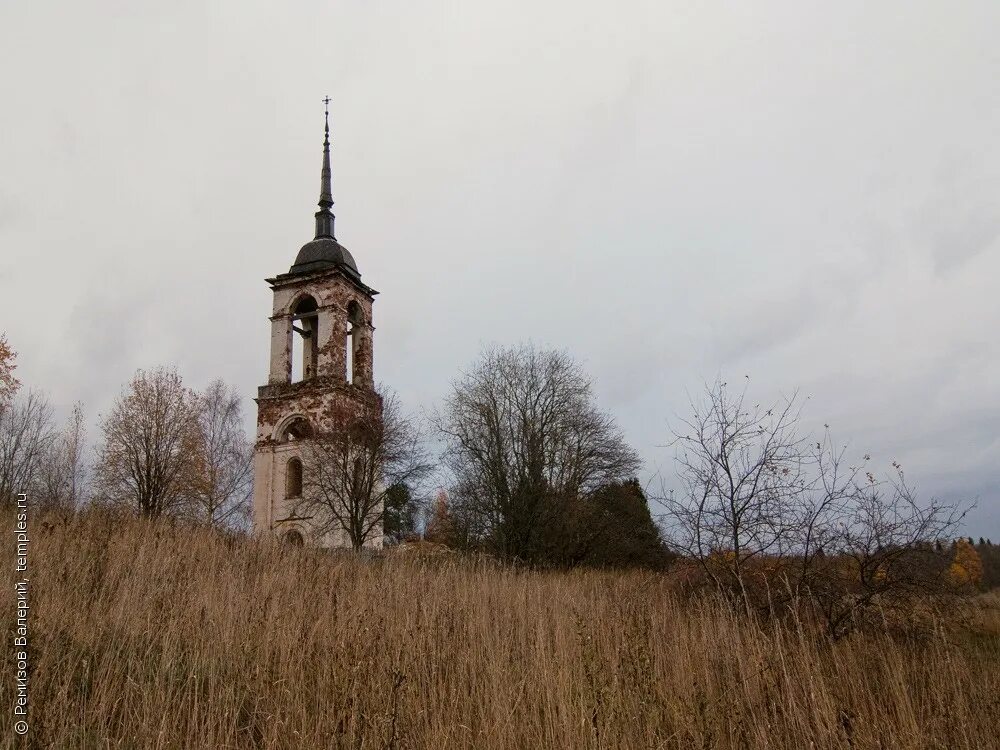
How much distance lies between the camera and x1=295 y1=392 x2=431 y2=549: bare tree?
19.2m

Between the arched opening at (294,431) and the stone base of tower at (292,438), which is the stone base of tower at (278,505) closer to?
the stone base of tower at (292,438)

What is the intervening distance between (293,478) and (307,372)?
4.23 metres

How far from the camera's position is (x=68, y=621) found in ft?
12.1

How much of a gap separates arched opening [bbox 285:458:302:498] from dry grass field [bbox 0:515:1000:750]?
1744 centimetres

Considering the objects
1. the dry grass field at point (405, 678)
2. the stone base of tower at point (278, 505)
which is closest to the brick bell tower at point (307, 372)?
the stone base of tower at point (278, 505)

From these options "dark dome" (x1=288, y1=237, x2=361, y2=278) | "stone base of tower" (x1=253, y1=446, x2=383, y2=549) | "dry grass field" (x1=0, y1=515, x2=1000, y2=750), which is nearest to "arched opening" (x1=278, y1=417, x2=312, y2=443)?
"stone base of tower" (x1=253, y1=446, x2=383, y2=549)

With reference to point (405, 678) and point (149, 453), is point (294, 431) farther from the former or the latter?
point (405, 678)

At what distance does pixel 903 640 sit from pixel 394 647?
520cm

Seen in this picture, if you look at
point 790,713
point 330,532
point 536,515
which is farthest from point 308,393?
point 790,713

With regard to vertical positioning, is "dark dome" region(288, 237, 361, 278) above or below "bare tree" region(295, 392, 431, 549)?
above

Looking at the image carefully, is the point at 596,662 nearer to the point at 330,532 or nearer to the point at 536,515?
the point at 536,515

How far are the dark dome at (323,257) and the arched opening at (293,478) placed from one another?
7.45 meters

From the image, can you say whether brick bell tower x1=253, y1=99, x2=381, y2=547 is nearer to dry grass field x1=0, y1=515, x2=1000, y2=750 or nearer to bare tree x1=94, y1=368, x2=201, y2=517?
bare tree x1=94, y1=368, x2=201, y2=517

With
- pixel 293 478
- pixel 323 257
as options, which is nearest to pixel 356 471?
pixel 293 478
